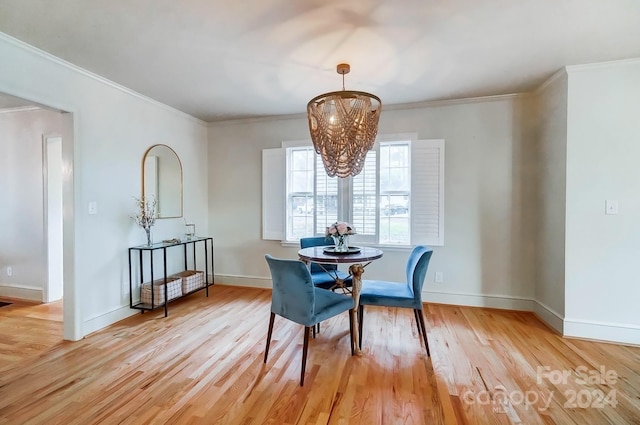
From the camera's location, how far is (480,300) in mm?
3594

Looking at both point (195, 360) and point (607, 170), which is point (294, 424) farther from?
point (607, 170)

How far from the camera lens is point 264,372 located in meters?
2.22

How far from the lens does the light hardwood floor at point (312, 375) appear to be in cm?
179

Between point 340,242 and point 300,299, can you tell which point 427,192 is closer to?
point 340,242

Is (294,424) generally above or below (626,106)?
below

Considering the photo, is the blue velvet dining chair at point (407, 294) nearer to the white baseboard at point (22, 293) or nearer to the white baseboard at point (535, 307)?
the white baseboard at point (535, 307)

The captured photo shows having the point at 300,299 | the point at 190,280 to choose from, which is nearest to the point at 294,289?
the point at 300,299

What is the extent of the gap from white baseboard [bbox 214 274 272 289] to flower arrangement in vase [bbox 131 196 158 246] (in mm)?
1361

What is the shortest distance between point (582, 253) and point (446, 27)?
7.69 feet

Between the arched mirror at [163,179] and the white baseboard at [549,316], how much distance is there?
444cm

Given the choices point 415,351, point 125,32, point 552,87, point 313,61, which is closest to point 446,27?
point 313,61

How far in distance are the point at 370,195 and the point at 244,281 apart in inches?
88.2

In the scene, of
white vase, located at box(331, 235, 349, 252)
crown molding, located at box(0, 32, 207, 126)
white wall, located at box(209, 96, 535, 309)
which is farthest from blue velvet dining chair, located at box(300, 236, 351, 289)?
crown molding, located at box(0, 32, 207, 126)

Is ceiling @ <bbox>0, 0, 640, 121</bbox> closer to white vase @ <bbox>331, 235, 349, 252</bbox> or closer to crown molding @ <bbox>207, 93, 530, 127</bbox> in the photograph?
crown molding @ <bbox>207, 93, 530, 127</bbox>
